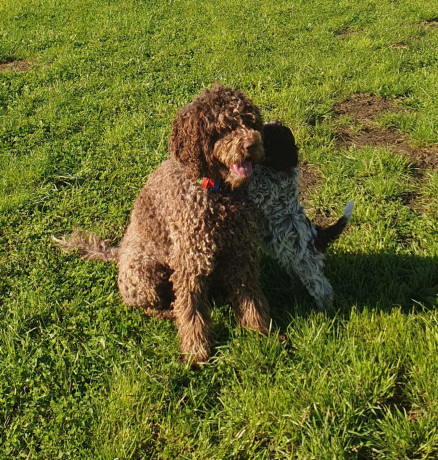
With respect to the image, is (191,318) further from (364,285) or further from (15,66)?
(15,66)

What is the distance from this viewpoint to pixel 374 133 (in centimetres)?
549

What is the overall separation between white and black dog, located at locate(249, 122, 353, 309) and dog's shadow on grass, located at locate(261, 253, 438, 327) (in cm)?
16

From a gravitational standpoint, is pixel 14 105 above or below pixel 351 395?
above

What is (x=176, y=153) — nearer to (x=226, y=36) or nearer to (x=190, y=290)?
(x=190, y=290)

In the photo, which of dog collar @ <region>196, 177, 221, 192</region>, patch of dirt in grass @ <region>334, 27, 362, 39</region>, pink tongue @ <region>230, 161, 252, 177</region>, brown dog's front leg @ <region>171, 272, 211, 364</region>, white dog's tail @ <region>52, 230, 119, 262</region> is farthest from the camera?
patch of dirt in grass @ <region>334, 27, 362, 39</region>

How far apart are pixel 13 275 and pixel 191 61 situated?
204 inches

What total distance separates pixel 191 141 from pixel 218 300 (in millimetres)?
1449

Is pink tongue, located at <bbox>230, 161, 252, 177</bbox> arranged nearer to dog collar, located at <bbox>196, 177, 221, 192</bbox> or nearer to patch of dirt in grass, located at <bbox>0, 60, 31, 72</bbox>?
dog collar, located at <bbox>196, 177, 221, 192</bbox>

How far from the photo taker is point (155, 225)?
10.4 ft

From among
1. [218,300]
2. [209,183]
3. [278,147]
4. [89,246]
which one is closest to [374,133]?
[278,147]

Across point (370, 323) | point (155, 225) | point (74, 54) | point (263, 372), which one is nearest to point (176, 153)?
point (155, 225)

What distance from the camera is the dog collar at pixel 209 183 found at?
2797 millimetres

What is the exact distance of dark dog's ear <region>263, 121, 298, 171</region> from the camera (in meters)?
3.14

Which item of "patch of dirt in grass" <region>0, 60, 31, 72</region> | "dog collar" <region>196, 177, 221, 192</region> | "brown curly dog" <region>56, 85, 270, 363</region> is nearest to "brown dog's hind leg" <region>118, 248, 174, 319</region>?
"brown curly dog" <region>56, 85, 270, 363</region>
